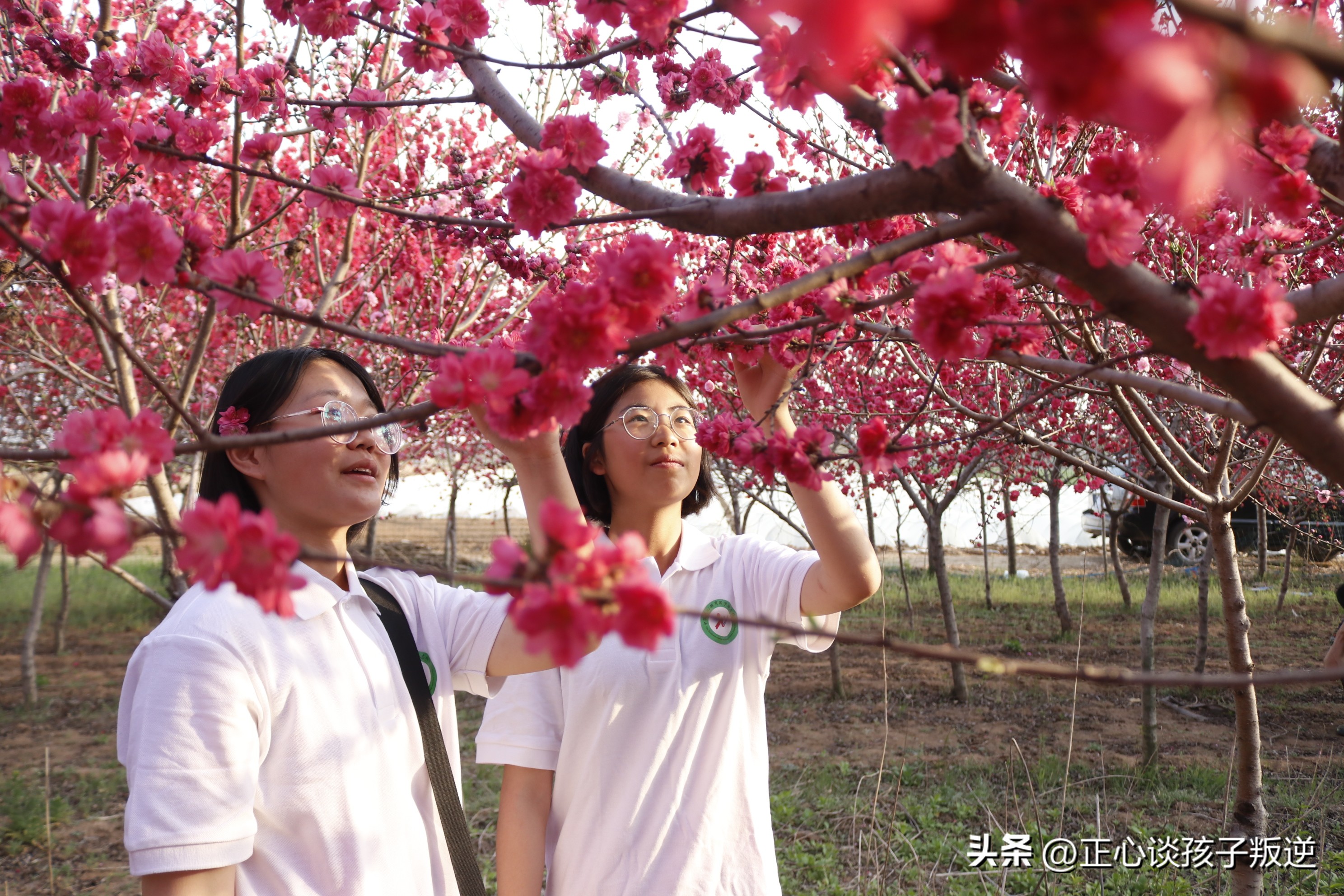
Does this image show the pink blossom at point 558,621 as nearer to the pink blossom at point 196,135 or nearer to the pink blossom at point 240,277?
the pink blossom at point 240,277

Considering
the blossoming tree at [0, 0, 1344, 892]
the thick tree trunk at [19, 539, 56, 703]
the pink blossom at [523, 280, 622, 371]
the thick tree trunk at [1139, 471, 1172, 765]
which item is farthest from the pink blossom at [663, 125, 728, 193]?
the thick tree trunk at [19, 539, 56, 703]

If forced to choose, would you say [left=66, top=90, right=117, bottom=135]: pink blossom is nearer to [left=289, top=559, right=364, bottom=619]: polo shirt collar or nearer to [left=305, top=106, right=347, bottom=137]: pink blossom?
[left=305, top=106, right=347, bottom=137]: pink blossom

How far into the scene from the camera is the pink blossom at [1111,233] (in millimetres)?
916

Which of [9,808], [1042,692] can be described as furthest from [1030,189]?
[1042,692]

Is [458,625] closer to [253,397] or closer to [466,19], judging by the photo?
[253,397]

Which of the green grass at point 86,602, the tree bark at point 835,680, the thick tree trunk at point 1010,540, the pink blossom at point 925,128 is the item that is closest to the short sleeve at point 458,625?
the pink blossom at point 925,128

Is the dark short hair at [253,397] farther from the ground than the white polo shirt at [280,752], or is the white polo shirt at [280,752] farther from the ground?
the dark short hair at [253,397]

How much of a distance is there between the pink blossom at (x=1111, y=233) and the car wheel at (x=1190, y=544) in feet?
40.5

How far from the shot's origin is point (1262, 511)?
387 inches

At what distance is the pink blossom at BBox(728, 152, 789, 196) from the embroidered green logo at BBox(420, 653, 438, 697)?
1183 mm

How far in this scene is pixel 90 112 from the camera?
5.46ft

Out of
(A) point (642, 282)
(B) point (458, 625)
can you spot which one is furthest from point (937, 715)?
(A) point (642, 282)

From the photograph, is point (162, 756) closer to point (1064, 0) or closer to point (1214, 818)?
point (1064, 0)

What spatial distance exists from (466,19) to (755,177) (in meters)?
0.92
